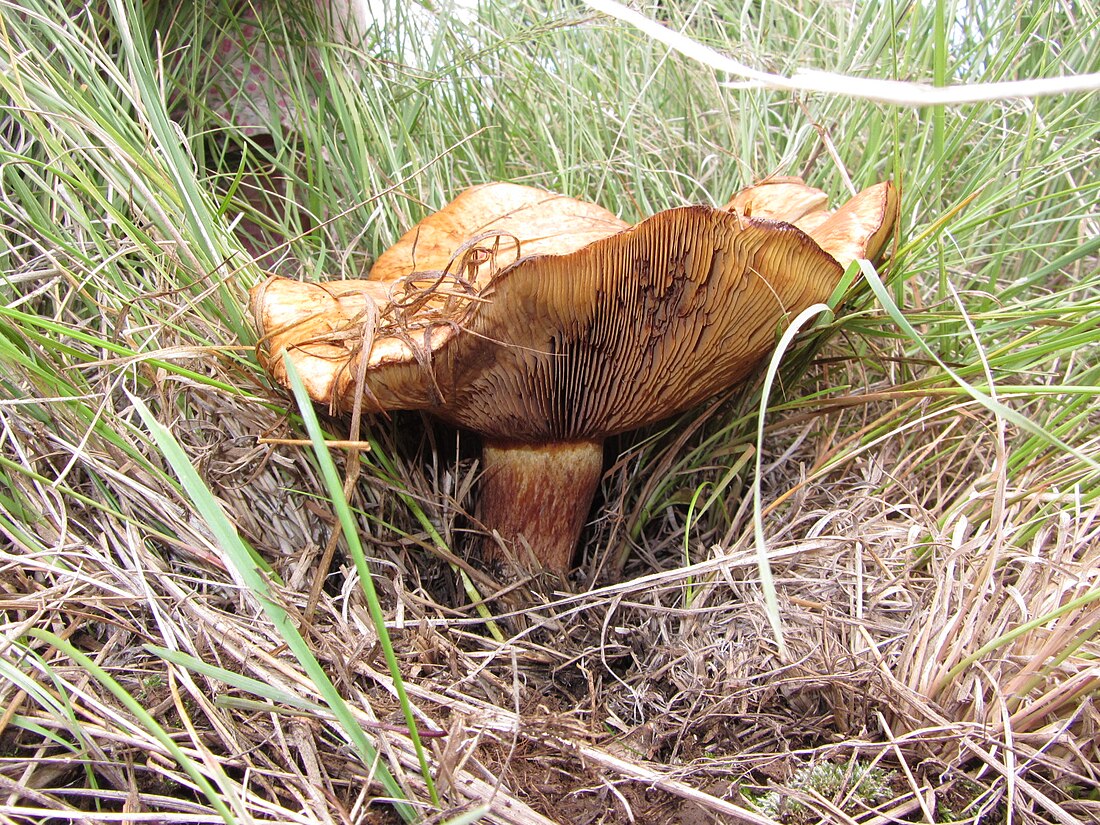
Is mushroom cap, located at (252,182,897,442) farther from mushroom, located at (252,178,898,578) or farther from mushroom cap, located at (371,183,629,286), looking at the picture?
mushroom cap, located at (371,183,629,286)

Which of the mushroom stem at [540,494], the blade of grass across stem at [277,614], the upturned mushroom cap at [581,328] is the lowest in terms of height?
the mushroom stem at [540,494]

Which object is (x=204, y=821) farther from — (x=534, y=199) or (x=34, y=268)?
(x=534, y=199)

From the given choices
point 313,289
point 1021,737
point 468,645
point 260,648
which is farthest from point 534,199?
point 1021,737

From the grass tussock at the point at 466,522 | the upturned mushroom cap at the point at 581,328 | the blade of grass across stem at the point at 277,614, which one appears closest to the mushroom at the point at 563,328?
the upturned mushroom cap at the point at 581,328

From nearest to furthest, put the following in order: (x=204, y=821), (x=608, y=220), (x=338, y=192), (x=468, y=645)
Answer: (x=204, y=821)
(x=468, y=645)
(x=608, y=220)
(x=338, y=192)

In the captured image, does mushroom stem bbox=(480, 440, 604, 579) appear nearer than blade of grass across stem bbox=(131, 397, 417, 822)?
No

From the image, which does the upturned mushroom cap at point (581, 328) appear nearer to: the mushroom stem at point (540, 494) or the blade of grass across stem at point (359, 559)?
the mushroom stem at point (540, 494)

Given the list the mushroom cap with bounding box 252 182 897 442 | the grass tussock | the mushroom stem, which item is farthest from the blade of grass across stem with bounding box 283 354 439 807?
the mushroom stem
